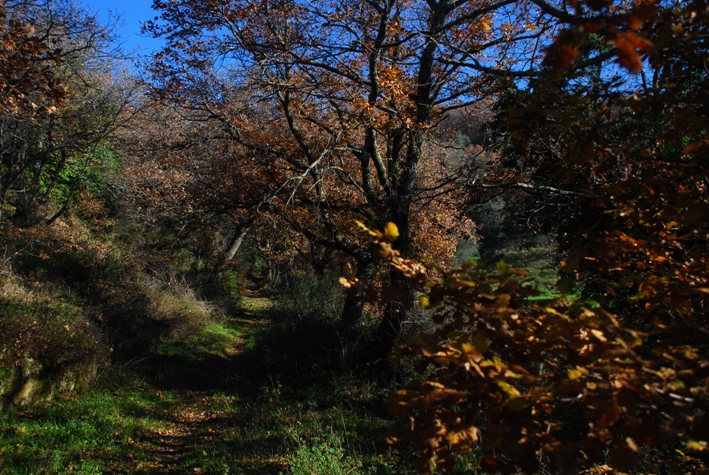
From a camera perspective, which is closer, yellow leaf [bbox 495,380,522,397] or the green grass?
yellow leaf [bbox 495,380,522,397]

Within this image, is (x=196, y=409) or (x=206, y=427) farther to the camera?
(x=196, y=409)

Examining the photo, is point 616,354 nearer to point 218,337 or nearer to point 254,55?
point 254,55

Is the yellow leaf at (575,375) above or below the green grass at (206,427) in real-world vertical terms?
above

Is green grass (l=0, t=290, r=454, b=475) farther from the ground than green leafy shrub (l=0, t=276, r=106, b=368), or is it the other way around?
green leafy shrub (l=0, t=276, r=106, b=368)

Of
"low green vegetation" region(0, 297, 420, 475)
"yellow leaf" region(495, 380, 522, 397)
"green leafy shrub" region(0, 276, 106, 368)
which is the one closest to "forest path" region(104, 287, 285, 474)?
"low green vegetation" region(0, 297, 420, 475)

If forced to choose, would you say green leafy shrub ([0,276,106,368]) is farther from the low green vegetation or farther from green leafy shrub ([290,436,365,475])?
green leafy shrub ([290,436,365,475])

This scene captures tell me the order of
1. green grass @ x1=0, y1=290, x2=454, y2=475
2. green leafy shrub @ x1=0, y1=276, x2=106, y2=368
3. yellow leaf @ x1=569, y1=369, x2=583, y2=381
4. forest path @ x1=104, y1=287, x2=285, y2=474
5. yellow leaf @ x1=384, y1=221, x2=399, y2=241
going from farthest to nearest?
green leafy shrub @ x1=0, y1=276, x2=106, y2=368
forest path @ x1=104, y1=287, x2=285, y2=474
green grass @ x1=0, y1=290, x2=454, y2=475
yellow leaf @ x1=384, y1=221, x2=399, y2=241
yellow leaf @ x1=569, y1=369, x2=583, y2=381

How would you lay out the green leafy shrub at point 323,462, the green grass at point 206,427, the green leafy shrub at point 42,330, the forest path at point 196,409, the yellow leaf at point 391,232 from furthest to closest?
the green leafy shrub at point 42,330 → the forest path at point 196,409 → the green grass at point 206,427 → the green leafy shrub at point 323,462 → the yellow leaf at point 391,232

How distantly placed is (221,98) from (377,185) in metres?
4.85

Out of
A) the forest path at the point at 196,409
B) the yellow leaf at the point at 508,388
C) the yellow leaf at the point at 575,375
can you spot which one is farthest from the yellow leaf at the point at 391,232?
the forest path at the point at 196,409

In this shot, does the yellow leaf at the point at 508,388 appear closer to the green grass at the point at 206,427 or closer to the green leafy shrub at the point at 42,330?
the green grass at the point at 206,427

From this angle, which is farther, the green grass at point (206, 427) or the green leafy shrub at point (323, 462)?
the green grass at point (206, 427)

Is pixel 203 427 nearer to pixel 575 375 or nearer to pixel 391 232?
pixel 391 232

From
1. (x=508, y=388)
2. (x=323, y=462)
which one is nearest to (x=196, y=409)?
(x=323, y=462)
